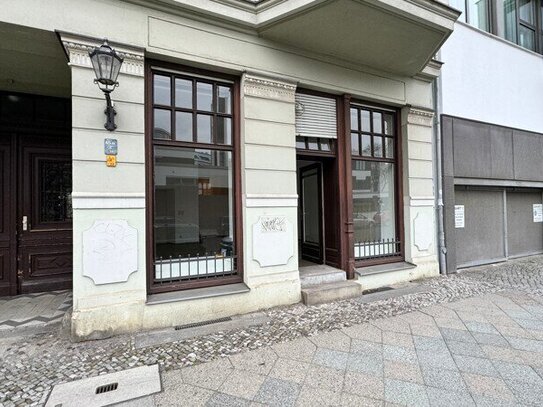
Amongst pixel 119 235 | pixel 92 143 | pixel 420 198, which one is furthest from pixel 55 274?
pixel 420 198

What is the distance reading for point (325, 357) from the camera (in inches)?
128

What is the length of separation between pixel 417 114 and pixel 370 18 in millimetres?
2572

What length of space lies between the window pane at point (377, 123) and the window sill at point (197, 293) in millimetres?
4064

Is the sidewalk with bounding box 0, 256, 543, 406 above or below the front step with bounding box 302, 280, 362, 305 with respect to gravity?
below

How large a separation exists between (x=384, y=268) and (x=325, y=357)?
3163mm

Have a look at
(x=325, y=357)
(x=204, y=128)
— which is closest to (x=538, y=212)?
(x=325, y=357)

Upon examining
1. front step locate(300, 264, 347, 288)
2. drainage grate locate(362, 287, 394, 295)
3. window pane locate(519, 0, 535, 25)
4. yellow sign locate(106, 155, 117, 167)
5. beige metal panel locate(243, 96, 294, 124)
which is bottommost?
drainage grate locate(362, 287, 394, 295)

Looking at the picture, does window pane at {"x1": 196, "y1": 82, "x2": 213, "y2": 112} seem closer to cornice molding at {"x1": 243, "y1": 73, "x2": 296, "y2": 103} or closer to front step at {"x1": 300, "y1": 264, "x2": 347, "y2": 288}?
cornice molding at {"x1": 243, "y1": 73, "x2": 296, "y2": 103}

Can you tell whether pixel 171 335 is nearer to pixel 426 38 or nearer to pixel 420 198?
pixel 420 198

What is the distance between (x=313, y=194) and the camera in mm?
6578

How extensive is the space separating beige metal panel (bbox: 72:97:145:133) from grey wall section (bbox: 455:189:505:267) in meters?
6.91

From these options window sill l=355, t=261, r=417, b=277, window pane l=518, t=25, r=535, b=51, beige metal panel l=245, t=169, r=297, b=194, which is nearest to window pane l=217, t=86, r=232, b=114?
beige metal panel l=245, t=169, r=297, b=194

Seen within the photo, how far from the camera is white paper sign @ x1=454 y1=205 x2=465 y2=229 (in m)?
7.14

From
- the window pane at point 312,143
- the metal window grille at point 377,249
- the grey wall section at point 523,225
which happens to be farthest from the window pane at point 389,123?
the grey wall section at point 523,225
